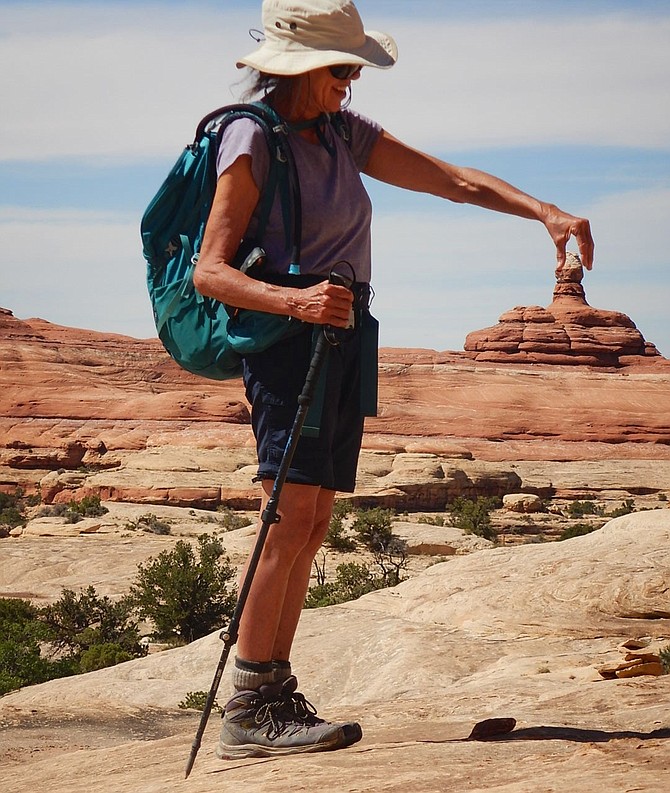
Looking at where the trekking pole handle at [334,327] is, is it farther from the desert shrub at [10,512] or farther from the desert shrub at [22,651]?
the desert shrub at [10,512]

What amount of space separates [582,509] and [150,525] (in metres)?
16.5

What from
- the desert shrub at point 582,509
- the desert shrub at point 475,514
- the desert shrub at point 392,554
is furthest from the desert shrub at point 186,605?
the desert shrub at point 582,509

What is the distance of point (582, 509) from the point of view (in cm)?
3794

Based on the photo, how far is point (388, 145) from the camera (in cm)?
353

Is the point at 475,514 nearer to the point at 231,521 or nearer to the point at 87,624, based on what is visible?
the point at 231,521

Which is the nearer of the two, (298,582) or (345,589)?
(298,582)

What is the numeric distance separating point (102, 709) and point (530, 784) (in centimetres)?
455

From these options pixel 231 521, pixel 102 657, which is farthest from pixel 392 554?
pixel 102 657

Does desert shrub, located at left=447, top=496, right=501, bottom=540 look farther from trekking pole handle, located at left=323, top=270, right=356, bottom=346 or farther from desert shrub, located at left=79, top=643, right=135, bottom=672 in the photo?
trekking pole handle, located at left=323, top=270, right=356, bottom=346

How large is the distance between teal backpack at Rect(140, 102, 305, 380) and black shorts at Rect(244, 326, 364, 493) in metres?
0.08

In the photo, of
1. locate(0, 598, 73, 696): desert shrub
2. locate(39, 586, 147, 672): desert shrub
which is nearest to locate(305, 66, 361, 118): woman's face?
locate(0, 598, 73, 696): desert shrub

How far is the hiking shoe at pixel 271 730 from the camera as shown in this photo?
3168mm

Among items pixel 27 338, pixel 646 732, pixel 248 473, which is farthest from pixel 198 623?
pixel 27 338

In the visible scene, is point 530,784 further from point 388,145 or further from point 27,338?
point 27,338
